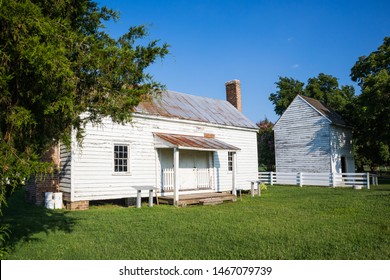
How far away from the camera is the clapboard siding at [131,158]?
43.2ft

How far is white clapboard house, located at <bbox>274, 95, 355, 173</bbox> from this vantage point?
25422mm

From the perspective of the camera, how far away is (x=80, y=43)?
5.40 meters

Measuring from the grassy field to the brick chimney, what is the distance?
12.4 metres

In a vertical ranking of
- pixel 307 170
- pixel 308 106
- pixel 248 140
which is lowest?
pixel 307 170

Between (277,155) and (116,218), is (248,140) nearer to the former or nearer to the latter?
(277,155)

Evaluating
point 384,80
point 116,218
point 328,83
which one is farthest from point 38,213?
point 328,83

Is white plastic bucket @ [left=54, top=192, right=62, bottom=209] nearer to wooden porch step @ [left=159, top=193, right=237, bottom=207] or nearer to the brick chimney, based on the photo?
wooden porch step @ [left=159, top=193, right=237, bottom=207]

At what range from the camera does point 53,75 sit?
472cm

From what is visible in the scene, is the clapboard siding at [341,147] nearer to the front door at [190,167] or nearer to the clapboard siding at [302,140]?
the clapboard siding at [302,140]

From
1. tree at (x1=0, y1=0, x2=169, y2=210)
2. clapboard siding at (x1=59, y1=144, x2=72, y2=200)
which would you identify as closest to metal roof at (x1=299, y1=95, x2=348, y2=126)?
clapboard siding at (x1=59, y1=144, x2=72, y2=200)

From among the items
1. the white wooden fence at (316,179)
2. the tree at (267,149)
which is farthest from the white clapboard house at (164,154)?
the tree at (267,149)

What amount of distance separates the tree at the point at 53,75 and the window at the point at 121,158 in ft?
25.8
